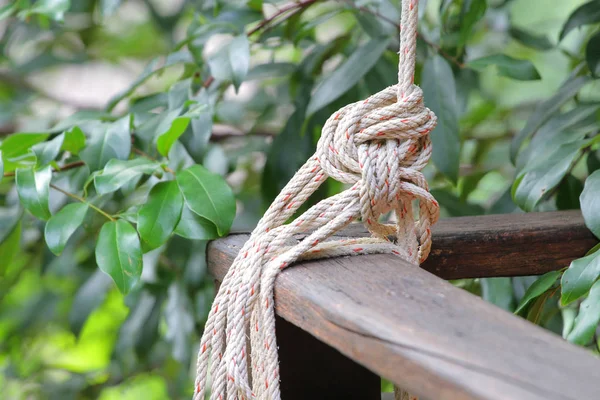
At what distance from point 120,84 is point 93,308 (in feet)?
4.97

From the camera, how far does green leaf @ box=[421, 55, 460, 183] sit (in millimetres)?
714

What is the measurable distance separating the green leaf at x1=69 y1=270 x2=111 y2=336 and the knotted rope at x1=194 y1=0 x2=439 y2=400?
21.0 inches

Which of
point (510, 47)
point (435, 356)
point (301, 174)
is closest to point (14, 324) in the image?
point (301, 174)

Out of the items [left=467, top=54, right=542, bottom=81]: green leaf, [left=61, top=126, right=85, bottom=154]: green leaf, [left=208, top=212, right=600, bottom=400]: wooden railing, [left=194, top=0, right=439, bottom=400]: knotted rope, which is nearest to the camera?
[left=208, top=212, right=600, bottom=400]: wooden railing

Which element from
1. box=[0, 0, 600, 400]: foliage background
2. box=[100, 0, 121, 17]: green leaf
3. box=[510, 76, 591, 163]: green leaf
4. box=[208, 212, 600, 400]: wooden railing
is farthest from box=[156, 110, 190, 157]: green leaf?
box=[510, 76, 591, 163]: green leaf

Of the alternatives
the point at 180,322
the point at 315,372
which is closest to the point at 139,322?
the point at 180,322

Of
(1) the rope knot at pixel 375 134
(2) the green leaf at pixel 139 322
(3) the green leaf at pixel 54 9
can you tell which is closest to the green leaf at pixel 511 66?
(1) the rope knot at pixel 375 134

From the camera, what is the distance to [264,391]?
16.8 inches

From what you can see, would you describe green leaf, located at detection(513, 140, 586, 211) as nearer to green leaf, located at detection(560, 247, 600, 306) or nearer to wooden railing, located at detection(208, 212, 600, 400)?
wooden railing, located at detection(208, 212, 600, 400)

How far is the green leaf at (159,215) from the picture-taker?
1.78 feet

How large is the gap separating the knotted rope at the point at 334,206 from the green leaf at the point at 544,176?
188 mm

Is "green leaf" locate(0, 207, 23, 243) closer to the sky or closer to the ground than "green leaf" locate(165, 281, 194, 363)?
closer to the sky

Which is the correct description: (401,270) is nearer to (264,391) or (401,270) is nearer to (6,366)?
(264,391)

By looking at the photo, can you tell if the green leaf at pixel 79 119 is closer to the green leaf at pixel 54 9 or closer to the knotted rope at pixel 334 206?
the green leaf at pixel 54 9
